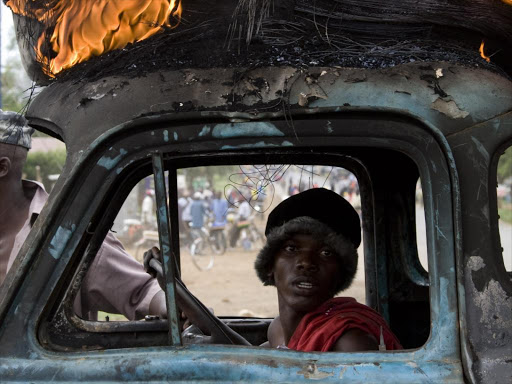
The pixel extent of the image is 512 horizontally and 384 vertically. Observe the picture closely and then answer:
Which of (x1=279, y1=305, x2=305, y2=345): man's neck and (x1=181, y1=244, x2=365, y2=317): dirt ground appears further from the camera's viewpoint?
(x1=181, y1=244, x2=365, y2=317): dirt ground

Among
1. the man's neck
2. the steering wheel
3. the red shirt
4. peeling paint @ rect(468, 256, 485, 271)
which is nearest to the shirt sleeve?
the man's neck

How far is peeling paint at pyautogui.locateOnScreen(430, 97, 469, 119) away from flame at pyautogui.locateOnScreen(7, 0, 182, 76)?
718 millimetres

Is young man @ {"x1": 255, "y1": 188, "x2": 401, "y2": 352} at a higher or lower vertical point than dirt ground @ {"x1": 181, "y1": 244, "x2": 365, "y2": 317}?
lower

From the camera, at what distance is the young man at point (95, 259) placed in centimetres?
330

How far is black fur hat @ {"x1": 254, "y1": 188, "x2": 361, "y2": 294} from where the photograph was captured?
2492 millimetres

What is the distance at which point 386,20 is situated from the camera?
188 cm

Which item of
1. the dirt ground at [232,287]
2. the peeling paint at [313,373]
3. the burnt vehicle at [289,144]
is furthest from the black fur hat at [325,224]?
the dirt ground at [232,287]

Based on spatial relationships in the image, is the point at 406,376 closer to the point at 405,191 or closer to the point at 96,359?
the point at 96,359

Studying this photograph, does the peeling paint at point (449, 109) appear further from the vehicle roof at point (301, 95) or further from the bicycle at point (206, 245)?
the bicycle at point (206, 245)

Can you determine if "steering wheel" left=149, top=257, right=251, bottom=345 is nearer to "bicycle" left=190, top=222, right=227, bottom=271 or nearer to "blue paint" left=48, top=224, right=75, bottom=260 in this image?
"blue paint" left=48, top=224, right=75, bottom=260

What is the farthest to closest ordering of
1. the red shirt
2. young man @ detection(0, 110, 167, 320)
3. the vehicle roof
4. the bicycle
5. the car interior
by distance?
the bicycle, young man @ detection(0, 110, 167, 320), the car interior, the red shirt, the vehicle roof

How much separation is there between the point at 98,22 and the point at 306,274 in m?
1.11

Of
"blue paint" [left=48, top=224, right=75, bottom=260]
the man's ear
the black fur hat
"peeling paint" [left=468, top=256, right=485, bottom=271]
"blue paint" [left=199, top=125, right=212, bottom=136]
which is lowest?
"peeling paint" [left=468, top=256, right=485, bottom=271]

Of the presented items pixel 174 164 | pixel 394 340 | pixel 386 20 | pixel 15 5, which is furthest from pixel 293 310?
pixel 15 5
